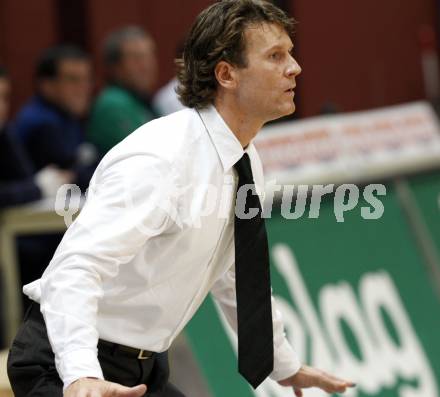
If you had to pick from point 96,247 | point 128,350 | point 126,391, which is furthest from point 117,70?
point 126,391

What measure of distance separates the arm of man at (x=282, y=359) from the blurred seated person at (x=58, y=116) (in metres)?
2.73

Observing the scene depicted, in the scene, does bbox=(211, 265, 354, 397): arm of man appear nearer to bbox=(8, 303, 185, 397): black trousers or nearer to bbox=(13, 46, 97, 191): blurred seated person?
bbox=(8, 303, 185, 397): black trousers

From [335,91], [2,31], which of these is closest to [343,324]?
[2,31]

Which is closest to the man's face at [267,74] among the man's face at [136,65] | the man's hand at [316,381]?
the man's hand at [316,381]

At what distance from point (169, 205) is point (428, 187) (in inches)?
136

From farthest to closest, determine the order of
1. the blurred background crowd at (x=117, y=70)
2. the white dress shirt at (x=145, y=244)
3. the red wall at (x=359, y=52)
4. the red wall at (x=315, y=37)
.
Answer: the red wall at (x=359, y=52)
the red wall at (x=315, y=37)
the blurred background crowd at (x=117, y=70)
the white dress shirt at (x=145, y=244)

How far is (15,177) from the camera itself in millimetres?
5559

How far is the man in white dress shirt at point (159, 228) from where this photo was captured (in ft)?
8.09

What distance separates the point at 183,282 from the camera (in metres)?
2.79

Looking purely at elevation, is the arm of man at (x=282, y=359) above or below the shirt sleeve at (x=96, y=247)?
below

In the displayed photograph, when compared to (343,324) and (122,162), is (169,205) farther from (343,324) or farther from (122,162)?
(343,324)

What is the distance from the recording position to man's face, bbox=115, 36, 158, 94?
629cm

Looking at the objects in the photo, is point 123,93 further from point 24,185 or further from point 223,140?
point 223,140

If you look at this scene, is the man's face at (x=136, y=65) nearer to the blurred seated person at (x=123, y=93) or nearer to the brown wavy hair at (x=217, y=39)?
the blurred seated person at (x=123, y=93)
